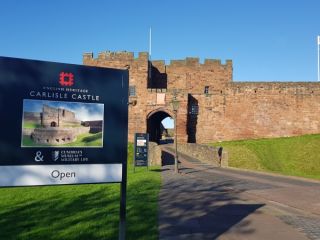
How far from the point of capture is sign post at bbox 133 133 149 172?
18.8 metres

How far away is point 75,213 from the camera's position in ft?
28.0

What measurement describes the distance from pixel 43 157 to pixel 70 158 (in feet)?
1.16

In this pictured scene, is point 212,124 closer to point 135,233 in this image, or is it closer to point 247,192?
point 247,192

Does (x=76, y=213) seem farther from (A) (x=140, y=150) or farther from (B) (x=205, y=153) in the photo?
(B) (x=205, y=153)

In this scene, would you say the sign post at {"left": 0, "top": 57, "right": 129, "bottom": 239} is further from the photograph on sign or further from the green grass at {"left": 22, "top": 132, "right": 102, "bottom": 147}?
the photograph on sign

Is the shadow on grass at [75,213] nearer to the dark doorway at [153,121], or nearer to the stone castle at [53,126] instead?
the stone castle at [53,126]

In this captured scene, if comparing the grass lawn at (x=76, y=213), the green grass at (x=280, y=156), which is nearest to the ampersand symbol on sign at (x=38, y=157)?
the grass lawn at (x=76, y=213)

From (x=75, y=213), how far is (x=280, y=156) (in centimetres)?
2405

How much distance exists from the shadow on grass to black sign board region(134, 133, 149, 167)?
584 cm

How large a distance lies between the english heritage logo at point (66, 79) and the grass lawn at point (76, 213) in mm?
2649

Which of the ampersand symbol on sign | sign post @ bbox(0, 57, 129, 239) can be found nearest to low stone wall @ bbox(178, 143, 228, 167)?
sign post @ bbox(0, 57, 129, 239)

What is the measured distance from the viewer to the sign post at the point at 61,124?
16.7 ft

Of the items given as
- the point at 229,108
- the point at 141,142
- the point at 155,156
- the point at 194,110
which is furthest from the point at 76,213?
the point at 229,108

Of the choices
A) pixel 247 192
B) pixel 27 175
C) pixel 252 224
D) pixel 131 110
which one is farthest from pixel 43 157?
pixel 131 110
